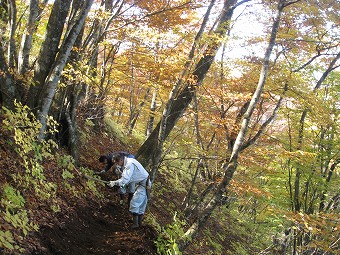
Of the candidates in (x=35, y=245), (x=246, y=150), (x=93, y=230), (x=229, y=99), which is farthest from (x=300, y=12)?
(x=35, y=245)

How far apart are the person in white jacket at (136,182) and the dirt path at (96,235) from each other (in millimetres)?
326

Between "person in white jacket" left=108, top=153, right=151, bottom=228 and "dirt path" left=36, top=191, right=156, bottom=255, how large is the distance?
0.33 metres

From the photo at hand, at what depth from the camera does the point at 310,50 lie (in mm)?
11234

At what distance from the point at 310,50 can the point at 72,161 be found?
948 centimetres

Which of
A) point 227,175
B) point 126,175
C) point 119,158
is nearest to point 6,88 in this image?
point 119,158

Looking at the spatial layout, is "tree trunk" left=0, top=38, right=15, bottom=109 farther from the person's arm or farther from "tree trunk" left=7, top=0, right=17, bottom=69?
the person's arm

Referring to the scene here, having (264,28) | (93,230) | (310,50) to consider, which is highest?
(264,28)

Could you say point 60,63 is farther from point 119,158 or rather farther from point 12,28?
point 119,158

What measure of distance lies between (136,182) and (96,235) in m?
1.47

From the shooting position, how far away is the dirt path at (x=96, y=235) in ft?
14.8

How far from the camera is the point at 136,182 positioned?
6.66 m

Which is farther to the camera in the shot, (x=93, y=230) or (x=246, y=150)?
(x=246, y=150)

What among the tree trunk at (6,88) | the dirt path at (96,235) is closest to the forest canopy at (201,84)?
the tree trunk at (6,88)

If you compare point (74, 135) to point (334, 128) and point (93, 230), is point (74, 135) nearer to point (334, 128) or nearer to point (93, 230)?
point (93, 230)
